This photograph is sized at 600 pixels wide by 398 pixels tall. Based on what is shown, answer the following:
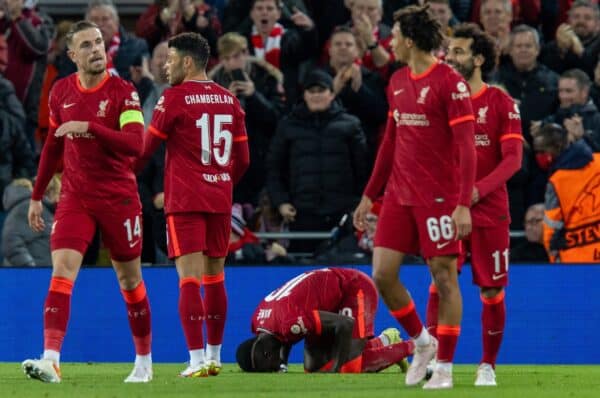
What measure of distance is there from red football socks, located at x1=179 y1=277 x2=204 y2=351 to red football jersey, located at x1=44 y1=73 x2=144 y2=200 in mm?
784

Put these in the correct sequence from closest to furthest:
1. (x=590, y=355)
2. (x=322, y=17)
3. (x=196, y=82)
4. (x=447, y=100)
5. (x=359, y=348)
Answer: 1. (x=447, y=100)
2. (x=196, y=82)
3. (x=359, y=348)
4. (x=590, y=355)
5. (x=322, y=17)

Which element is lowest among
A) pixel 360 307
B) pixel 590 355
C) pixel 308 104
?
pixel 590 355

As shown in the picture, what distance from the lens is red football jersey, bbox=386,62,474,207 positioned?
9297 millimetres

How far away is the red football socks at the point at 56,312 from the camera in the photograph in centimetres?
1002

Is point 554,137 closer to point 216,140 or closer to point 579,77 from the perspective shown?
point 579,77

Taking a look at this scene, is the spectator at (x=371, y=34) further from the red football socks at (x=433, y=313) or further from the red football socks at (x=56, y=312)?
the red football socks at (x=56, y=312)

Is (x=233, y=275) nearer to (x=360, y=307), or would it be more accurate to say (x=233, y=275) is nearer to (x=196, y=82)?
(x=360, y=307)

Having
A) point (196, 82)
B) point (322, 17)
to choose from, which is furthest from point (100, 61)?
point (322, 17)

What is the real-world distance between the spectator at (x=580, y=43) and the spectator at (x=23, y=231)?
5.38m

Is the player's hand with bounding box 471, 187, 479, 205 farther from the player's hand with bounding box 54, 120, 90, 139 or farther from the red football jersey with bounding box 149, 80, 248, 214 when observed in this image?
the player's hand with bounding box 54, 120, 90, 139

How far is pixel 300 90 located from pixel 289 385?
6.79 metres

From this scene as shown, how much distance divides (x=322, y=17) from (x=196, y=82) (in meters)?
6.45

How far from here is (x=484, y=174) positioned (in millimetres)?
10109

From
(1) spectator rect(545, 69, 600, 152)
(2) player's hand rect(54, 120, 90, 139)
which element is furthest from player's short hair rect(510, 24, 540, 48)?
(2) player's hand rect(54, 120, 90, 139)
